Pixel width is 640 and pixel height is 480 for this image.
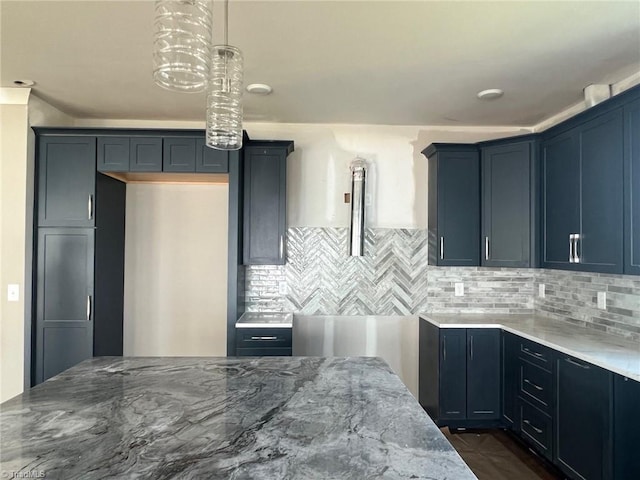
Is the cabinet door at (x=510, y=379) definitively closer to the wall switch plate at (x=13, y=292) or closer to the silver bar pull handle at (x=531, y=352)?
the silver bar pull handle at (x=531, y=352)

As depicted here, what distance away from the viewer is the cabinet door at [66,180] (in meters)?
3.33

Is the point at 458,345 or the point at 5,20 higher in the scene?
the point at 5,20

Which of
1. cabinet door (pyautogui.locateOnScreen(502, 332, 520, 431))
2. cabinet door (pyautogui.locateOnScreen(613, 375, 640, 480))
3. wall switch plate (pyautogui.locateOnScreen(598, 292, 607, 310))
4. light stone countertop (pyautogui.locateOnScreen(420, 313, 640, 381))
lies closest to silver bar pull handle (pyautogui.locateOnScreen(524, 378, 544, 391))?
cabinet door (pyautogui.locateOnScreen(502, 332, 520, 431))

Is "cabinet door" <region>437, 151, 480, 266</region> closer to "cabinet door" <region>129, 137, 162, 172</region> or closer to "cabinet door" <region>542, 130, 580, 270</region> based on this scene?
"cabinet door" <region>542, 130, 580, 270</region>

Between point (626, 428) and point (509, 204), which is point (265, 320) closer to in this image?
point (509, 204)

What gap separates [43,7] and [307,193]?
8.09 ft

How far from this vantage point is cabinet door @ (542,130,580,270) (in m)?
2.96

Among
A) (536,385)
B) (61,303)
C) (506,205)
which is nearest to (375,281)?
(506,205)

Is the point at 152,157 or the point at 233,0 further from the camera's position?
the point at 152,157

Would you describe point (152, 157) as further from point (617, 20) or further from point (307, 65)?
point (617, 20)

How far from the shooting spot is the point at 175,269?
13.3 feet

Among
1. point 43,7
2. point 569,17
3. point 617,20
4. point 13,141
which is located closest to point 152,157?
point 13,141

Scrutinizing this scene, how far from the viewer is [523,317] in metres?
3.74

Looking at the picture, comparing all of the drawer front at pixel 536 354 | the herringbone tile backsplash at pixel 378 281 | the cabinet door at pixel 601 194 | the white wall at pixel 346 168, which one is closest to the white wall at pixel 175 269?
the herringbone tile backsplash at pixel 378 281
